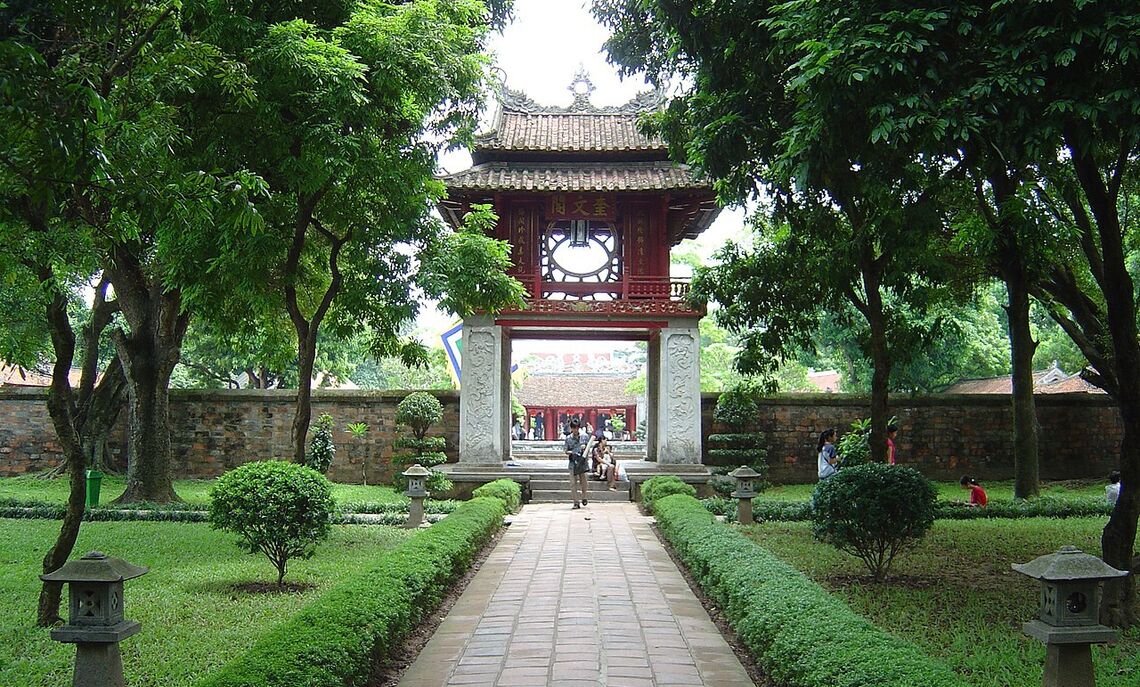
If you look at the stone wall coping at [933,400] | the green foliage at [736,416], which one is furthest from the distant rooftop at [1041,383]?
the green foliage at [736,416]

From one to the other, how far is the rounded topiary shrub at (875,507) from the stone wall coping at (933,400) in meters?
12.2

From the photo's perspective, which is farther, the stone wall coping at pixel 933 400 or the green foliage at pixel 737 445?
the stone wall coping at pixel 933 400

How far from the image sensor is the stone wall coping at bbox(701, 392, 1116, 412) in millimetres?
20469

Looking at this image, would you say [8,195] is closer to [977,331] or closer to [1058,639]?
[1058,639]

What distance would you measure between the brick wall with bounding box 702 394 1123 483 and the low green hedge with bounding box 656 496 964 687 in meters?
12.3

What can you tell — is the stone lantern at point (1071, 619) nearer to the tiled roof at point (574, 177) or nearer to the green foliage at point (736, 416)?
the green foliage at point (736, 416)

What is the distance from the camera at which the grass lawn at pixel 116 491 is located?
15688 mm

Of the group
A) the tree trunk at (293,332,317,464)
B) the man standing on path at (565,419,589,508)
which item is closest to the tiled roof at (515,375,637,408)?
the man standing on path at (565,419,589,508)

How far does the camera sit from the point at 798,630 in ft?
17.2

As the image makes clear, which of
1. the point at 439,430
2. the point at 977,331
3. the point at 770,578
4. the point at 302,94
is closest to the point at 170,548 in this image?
the point at 302,94

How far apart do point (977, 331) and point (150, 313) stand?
1901 cm

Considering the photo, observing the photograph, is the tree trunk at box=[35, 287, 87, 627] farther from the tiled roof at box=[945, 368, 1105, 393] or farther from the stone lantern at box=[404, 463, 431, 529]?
the tiled roof at box=[945, 368, 1105, 393]

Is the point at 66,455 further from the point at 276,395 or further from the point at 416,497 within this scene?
the point at 276,395

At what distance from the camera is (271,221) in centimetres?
979
